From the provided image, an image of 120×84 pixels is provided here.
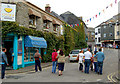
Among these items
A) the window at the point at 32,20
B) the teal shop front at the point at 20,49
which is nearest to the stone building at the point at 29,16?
the window at the point at 32,20

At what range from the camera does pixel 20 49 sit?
44.4 ft

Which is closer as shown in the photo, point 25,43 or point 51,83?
point 51,83

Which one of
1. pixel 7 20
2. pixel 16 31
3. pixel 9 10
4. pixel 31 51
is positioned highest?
pixel 9 10

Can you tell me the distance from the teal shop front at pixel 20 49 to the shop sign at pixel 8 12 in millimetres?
1443

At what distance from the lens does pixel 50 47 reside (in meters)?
19.0

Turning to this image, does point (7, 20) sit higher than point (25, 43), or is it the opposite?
point (7, 20)

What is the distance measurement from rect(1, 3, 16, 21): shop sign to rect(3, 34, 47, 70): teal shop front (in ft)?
4.74

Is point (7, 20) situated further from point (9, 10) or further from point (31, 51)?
point (31, 51)

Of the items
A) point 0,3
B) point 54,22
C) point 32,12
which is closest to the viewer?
point 0,3

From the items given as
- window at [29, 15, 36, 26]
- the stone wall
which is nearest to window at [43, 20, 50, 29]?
window at [29, 15, 36, 26]

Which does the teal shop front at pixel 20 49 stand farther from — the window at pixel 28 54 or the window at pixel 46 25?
the window at pixel 46 25

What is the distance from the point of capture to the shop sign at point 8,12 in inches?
488

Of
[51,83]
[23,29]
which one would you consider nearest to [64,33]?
[23,29]

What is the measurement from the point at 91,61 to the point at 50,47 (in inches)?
319
